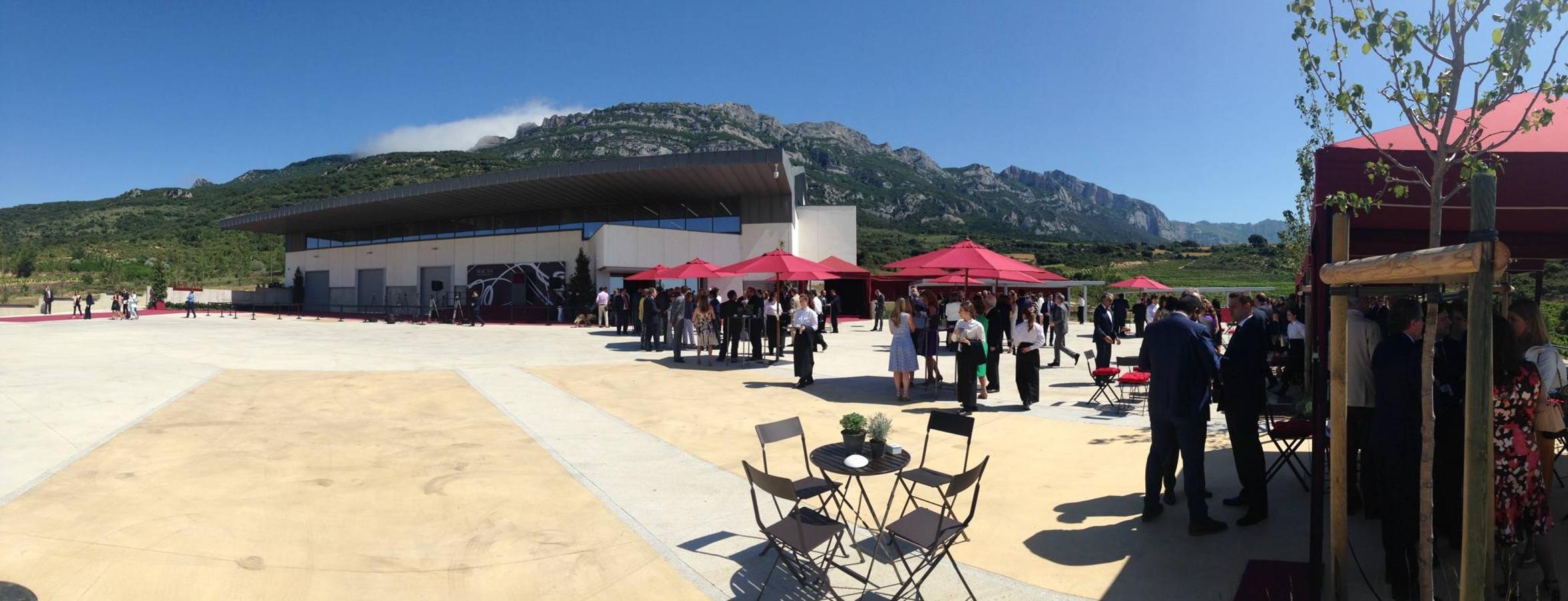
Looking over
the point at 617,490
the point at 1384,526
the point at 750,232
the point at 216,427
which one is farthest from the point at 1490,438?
the point at 750,232

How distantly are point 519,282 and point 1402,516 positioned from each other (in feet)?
102

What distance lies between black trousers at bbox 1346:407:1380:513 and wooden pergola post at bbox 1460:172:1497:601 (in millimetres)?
2596

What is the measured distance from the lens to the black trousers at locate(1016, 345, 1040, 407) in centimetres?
941

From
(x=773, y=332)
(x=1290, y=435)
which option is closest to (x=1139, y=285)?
(x=773, y=332)

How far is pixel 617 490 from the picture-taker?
231 inches

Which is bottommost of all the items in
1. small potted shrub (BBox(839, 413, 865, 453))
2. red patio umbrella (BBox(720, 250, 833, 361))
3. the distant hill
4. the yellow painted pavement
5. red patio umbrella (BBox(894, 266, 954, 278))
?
the yellow painted pavement

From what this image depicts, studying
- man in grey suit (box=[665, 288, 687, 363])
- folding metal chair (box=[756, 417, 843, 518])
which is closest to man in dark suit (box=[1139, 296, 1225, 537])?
folding metal chair (box=[756, 417, 843, 518])

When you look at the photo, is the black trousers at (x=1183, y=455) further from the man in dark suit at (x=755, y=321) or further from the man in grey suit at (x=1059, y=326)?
the man in dark suit at (x=755, y=321)

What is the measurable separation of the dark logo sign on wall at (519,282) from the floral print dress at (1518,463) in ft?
95.1

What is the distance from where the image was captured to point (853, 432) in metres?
4.79

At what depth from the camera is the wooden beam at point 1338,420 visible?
11.1 feet

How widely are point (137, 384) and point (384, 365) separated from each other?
3564 mm

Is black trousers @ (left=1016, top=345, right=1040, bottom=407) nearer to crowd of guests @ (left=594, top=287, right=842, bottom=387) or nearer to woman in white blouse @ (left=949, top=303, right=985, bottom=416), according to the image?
woman in white blouse @ (left=949, top=303, right=985, bottom=416)

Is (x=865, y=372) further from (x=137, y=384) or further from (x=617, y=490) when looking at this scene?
(x=137, y=384)
